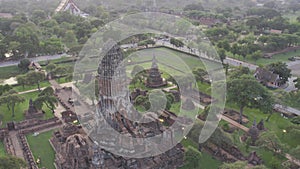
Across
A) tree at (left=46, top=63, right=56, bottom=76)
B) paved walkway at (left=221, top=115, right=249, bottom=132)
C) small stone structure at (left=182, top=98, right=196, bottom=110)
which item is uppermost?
tree at (left=46, top=63, right=56, bottom=76)

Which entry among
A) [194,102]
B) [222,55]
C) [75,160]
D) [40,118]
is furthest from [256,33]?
[75,160]

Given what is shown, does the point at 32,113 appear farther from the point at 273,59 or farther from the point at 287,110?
the point at 273,59

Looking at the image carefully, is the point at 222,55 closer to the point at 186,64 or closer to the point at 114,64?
the point at 186,64

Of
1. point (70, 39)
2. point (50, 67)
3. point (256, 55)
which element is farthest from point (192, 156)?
point (70, 39)

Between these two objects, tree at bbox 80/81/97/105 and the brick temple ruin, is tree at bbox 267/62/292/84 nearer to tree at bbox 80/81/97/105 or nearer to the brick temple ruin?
the brick temple ruin

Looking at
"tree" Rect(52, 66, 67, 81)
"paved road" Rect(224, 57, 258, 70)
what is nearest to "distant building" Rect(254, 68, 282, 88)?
"paved road" Rect(224, 57, 258, 70)

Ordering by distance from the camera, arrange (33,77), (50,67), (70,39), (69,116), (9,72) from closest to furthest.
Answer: (69,116) → (33,77) → (50,67) → (9,72) → (70,39)
